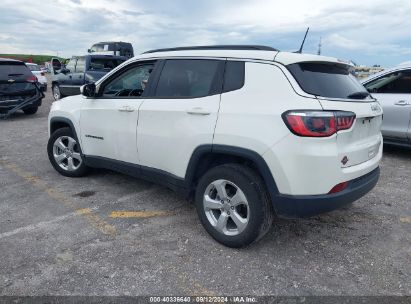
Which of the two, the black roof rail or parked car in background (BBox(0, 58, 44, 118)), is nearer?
the black roof rail

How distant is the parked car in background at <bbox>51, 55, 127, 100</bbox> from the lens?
12727 millimetres

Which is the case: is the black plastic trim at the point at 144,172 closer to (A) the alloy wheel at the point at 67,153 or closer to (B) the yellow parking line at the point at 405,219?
(A) the alloy wheel at the point at 67,153

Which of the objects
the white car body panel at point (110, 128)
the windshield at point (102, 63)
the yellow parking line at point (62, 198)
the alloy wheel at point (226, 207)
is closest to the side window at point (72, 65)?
the windshield at point (102, 63)

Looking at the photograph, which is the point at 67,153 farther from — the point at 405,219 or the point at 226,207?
the point at 405,219

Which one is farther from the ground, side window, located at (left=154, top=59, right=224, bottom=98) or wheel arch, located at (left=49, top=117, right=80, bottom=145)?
side window, located at (left=154, top=59, right=224, bottom=98)

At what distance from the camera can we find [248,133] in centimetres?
296

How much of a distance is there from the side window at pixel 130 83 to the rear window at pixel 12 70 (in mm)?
7040

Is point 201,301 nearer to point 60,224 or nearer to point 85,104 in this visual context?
point 60,224

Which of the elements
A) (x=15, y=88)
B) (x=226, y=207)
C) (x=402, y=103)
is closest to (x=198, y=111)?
(x=226, y=207)

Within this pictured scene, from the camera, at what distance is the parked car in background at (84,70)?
41.8 ft

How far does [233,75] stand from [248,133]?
0.60 metres

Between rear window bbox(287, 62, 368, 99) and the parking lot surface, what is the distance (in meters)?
1.40

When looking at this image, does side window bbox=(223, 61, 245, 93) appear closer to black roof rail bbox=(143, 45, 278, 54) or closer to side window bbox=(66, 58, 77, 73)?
black roof rail bbox=(143, 45, 278, 54)

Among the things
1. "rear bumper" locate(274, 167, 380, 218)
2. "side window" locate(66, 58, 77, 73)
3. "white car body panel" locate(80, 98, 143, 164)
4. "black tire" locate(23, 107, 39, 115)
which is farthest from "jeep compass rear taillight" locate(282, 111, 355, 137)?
"side window" locate(66, 58, 77, 73)
